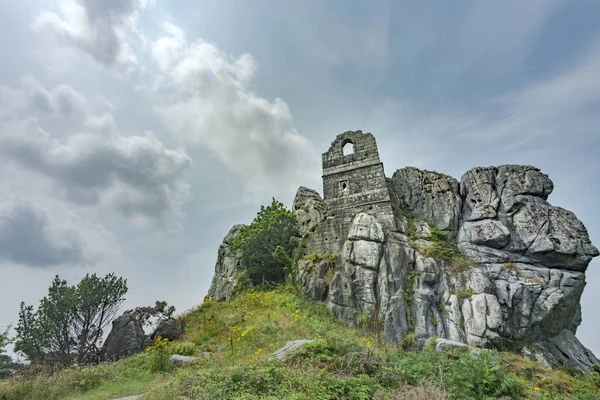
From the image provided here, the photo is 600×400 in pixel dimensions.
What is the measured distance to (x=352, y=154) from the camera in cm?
2470

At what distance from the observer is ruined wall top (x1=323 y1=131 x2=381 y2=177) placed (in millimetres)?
24047

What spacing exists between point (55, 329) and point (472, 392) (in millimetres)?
19696

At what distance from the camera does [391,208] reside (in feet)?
70.5

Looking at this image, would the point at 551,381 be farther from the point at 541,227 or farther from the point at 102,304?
the point at 102,304

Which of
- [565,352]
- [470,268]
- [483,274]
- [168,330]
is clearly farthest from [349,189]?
[565,352]

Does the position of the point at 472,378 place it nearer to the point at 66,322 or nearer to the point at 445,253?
the point at 445,253

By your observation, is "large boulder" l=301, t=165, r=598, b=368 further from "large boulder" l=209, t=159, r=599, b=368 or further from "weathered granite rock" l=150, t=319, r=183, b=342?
"weathered granite rock" l=150, t=319, r=183, b=342

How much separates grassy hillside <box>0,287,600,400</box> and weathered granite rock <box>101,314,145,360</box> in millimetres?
2051

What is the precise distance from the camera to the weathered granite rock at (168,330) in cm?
1695

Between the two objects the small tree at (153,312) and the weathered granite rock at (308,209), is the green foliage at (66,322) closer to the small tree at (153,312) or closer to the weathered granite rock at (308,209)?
the small tree at (153,312)

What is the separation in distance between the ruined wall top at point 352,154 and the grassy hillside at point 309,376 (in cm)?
1269

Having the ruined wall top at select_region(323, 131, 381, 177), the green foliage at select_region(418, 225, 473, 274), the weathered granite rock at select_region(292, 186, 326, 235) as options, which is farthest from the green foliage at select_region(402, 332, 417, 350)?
the ruined wall top at select_region(323, 131, 381, 177)

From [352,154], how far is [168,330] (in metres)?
17.6

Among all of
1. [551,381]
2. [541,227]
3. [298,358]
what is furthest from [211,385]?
[541,227]
